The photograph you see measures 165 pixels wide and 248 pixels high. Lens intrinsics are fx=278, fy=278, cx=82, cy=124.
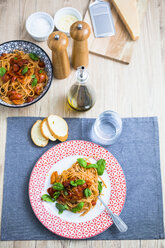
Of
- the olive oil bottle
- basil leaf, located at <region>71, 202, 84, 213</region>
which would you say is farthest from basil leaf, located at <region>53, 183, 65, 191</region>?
the olive oil bottle

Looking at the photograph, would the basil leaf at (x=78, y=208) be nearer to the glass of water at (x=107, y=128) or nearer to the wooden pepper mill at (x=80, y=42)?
the glass of water at (x=107, y=128)

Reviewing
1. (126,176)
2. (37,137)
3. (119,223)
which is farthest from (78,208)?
(37,137)

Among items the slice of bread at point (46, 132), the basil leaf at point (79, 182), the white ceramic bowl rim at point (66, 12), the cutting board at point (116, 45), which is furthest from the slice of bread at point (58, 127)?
the white ceramic bowl rim at point (66, 12)

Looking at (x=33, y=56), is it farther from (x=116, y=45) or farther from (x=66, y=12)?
(x=116, y=45)

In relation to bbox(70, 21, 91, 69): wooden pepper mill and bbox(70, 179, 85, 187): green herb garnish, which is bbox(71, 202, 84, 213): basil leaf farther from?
bbox(70, 21, 91, 69): wooden pepper mill

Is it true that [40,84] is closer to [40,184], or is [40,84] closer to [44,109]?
[44,109]

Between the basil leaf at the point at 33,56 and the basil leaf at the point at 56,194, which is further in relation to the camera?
the basil leaf at the point at 33,56
